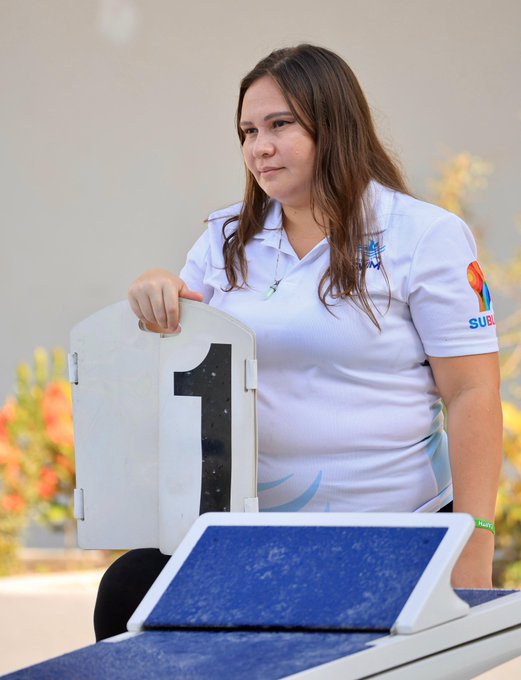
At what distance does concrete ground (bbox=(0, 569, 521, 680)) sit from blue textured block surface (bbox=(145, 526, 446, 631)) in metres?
2.40

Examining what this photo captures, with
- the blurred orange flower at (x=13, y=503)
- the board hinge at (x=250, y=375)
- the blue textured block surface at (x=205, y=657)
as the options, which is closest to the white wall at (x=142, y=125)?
the blurred orange flower at (x=13, y=503)

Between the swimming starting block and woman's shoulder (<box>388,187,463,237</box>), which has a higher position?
woman's shoulder (<box>388,187,463,237</box>)

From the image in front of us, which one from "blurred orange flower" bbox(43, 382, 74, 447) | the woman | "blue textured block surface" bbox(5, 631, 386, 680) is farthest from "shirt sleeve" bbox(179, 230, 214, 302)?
"blurred orange flower" bbox(43, 382, 74, 447)

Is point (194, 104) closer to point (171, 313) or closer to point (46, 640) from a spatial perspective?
point (46, 640)

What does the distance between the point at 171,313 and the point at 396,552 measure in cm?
63

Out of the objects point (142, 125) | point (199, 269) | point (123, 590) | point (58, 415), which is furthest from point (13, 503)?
point (123, 590)

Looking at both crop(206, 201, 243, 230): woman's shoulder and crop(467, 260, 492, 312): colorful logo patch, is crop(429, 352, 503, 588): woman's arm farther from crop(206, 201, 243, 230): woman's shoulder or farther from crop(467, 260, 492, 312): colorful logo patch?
crop(206, 201, 243, 230): woman's shoulder

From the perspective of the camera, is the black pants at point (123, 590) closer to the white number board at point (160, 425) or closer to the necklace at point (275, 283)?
the white number board at point (160, 425)

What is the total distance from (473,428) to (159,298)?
21.1 inches

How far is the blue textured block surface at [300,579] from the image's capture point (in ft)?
4.18

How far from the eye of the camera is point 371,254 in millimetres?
1855

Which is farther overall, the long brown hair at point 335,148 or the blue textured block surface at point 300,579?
the long brown hair at point 335,148

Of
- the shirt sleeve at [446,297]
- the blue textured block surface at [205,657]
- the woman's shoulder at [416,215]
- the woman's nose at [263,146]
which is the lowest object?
the blue textured block surface at [205,657]

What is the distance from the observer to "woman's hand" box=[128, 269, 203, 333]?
179 centimetres
